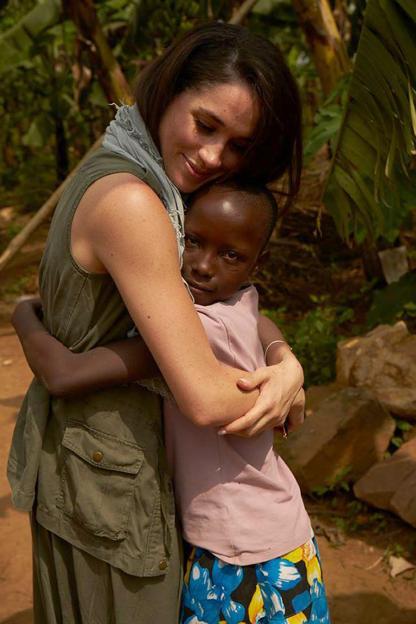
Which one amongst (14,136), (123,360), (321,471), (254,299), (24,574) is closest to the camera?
(123,360)

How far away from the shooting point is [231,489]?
1.84 meters

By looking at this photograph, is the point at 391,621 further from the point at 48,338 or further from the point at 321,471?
the point at 48,338

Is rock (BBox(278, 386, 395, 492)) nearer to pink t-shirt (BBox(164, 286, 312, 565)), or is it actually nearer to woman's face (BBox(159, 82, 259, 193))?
pink t-shirt (BBox(164, 286, 312, 565))

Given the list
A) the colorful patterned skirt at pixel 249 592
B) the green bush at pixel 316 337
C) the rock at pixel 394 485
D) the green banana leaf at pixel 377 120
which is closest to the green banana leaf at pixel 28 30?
the green bush at pixel 316 337

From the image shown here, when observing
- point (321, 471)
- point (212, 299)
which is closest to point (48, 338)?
point (212, 299)

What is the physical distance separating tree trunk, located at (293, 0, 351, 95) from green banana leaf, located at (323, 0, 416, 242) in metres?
1.53

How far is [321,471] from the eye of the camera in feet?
13.5

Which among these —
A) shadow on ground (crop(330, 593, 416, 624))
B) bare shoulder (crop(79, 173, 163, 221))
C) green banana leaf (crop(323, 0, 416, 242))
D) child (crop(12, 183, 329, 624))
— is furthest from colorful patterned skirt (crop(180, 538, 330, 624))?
shadow on ground (crop(330, 593, 416, 624))

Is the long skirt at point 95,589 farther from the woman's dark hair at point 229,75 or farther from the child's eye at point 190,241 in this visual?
the woman's dark hair at point 229,75

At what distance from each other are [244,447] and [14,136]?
1000cm

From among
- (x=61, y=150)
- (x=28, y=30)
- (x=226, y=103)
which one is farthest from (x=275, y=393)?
(x=61, y=150)

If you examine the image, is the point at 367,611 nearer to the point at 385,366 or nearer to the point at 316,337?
the point at 385,366

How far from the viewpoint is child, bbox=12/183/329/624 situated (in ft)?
6.05

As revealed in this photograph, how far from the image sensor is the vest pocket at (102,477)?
177 cm
